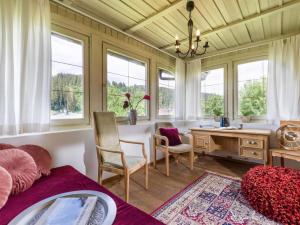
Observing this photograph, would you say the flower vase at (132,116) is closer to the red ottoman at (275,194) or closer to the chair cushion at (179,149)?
the chair cushion at (179,149)

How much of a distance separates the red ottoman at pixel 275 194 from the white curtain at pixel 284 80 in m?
1.18

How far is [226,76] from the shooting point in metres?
3.49

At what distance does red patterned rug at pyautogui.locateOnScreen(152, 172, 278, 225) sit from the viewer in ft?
5.02

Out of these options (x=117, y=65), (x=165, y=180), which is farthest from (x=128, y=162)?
(x=117, y=65)

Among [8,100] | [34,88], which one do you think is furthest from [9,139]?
[34,88]

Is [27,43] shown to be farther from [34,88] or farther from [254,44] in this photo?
[254,44]

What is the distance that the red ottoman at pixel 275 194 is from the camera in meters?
1.44

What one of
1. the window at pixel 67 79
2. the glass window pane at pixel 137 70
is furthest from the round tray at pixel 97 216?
the glass window pane at pixel 137 70

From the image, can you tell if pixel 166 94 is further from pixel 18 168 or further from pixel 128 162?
pixel 18 168

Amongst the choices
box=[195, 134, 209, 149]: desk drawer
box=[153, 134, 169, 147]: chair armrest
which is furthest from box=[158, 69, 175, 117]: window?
box=[195, 134, 209, 149]: desk drawer

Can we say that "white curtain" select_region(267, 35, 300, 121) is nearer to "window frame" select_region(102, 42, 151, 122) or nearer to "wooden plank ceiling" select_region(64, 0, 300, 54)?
"wooden plank ceiling" select_region(64, 0, 300, 54)

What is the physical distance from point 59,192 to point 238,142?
2.65m

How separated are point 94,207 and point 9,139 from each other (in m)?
1.24

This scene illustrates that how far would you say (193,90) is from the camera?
3754 millimetres
